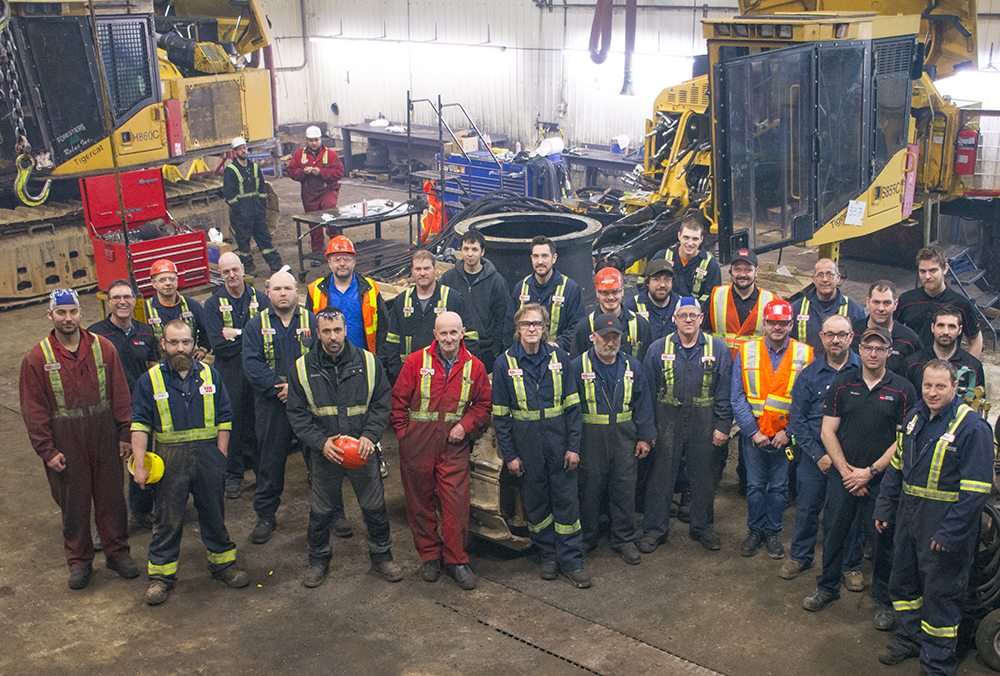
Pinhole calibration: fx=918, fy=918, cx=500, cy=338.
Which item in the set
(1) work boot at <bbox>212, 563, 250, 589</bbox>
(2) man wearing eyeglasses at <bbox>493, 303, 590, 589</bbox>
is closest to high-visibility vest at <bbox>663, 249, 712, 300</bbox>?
(2) man wearing eyeglasses at <bbox>493, 303, 590, 589</bbox>

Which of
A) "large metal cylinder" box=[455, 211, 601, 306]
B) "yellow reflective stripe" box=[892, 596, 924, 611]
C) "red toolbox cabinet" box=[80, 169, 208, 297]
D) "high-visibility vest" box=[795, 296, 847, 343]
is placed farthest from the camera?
"red toolbox cabinet" box=[80, 169, 208, 297]

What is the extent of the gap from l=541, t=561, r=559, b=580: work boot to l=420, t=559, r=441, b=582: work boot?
62cm

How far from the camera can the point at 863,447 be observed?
15.8ft

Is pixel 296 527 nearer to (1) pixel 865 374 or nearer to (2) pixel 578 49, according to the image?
(1) pixel 865 374

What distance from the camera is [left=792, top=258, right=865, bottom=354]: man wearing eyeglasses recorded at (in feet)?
19.8

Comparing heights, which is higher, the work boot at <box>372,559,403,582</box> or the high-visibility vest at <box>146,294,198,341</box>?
the high-visibility vest at <box>146,294,198,341</box>

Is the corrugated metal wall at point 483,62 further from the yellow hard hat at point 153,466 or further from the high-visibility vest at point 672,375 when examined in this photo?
the yellow hard hat at point 153,466

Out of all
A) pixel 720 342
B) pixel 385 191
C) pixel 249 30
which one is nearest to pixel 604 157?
pixel 385 191

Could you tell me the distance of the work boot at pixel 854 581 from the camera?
516 cm

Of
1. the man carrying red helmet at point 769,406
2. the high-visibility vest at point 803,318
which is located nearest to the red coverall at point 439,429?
the man carrying red helmet at point 769,406

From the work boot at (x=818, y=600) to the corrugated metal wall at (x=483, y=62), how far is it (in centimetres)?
1253

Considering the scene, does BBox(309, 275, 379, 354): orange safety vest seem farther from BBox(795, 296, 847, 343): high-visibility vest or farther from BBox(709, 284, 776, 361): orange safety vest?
BBox(795, 296, 847, 343): high-visibility vest

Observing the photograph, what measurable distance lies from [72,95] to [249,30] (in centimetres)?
437

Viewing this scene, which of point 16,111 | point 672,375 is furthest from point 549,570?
point 16,111
